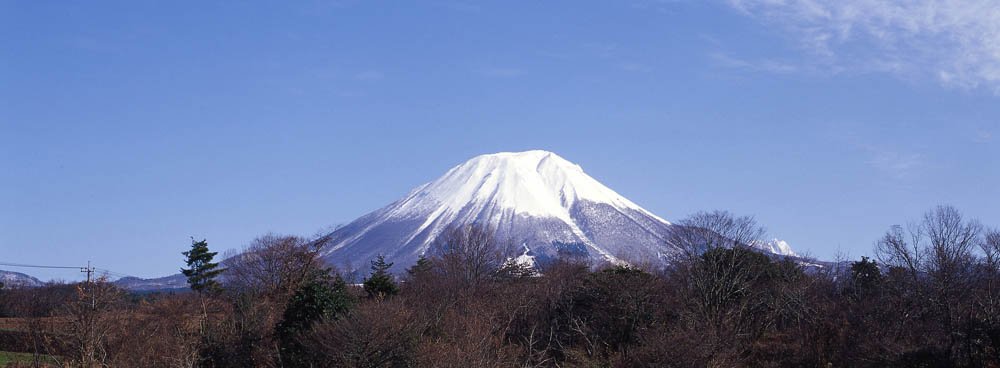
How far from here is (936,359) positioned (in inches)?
1078

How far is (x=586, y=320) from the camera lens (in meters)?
30.6

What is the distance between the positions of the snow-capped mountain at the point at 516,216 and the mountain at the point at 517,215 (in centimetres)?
13

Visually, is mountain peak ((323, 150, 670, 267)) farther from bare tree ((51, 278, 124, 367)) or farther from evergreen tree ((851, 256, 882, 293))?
bare tree ((51, 278, 124, 367))

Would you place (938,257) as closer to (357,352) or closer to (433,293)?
(433,293)

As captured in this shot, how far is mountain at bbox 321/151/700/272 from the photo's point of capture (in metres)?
121

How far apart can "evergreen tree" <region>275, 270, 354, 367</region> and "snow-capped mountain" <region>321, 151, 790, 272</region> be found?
86425 mm

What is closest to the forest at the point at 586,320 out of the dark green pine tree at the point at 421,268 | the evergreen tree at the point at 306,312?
the evergreen tree at the point at 306,312

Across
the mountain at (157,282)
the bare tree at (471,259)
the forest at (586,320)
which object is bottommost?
the forest at (586,320)

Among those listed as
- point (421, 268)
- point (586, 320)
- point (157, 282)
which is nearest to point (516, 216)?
point (157, 282)

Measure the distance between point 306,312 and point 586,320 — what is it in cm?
967

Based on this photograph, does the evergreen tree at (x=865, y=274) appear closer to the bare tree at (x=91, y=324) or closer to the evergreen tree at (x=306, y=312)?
the evergreen tree at (x=306, y=312)

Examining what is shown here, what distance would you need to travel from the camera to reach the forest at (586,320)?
23.9m

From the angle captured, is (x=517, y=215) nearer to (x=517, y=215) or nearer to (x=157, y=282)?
(x=517, y=215)

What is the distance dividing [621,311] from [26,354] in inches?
749
